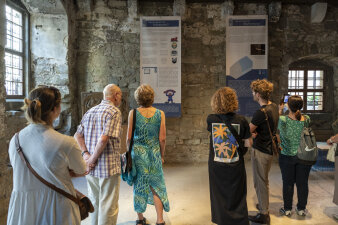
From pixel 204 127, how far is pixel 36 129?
16.1ft

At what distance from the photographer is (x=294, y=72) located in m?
7.47

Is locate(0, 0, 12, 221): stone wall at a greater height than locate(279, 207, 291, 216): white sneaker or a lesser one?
greater

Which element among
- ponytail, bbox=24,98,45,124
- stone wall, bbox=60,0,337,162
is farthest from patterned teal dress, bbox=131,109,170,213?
stone wall, bbox=60,0,337,162

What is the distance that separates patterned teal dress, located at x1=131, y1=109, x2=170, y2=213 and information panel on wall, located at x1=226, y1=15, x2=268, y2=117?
357 centimetres

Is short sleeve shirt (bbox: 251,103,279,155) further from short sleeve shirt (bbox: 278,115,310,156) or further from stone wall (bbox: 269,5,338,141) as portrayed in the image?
stone wall (bbox: 269,5,338,141)

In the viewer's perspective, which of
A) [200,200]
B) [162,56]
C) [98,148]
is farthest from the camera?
[162,56]

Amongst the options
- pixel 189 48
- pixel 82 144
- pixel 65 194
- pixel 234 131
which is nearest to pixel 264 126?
pixel 234 131

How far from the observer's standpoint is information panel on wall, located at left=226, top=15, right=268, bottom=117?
18.7 ft

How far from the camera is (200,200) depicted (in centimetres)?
372

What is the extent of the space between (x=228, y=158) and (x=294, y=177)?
121cm

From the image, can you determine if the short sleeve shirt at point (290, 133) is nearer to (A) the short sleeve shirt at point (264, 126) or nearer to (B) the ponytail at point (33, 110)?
(A) the short sleeve shirt at point (264, 126)

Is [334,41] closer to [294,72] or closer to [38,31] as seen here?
[294,72]

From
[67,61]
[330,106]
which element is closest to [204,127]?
[67,61]

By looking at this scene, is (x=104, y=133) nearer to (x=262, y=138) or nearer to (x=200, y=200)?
(x=262, y=138)
